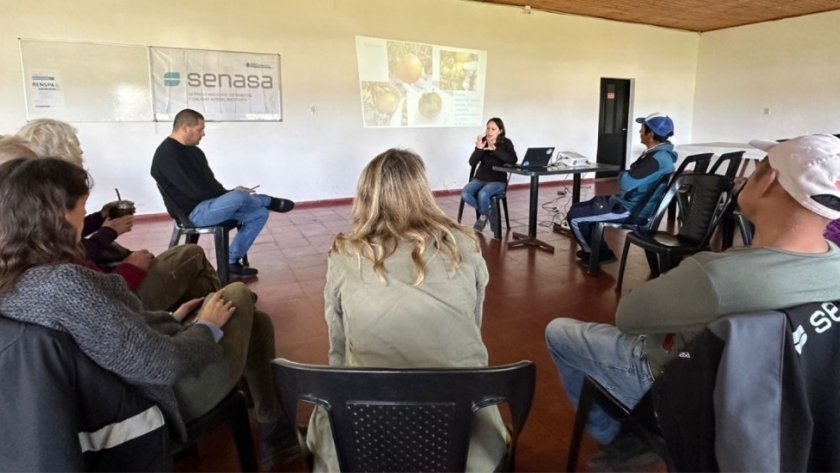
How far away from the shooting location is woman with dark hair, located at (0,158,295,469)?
1005mm

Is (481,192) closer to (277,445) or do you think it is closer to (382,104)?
(382,104)

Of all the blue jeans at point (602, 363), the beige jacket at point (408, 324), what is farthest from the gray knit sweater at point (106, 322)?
Result: the blue jeans at point (602, 363)

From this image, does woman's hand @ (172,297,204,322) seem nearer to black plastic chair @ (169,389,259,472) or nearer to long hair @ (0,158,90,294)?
black plastic chair @ (169,389,259,472)

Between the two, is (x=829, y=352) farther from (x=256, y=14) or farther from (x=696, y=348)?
(x=256, y=14)

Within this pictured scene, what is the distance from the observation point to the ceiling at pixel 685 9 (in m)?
7.57

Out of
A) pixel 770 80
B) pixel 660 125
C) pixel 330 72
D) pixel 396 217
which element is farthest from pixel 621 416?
pixel 770 80

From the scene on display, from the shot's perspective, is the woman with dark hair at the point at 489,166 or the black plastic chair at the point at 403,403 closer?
the black plastic chair at the point at 403,403

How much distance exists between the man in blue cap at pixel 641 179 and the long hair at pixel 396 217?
8.08 ft

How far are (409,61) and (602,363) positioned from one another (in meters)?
6.28

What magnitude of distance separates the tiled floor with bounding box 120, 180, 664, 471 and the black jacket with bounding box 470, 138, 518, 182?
57 cm

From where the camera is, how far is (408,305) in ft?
4.13

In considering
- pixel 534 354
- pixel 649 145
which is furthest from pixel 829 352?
pixel 649 145

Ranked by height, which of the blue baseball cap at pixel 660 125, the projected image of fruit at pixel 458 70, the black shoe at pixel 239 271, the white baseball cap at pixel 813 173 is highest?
the projected image of fruit at pixel 458 70

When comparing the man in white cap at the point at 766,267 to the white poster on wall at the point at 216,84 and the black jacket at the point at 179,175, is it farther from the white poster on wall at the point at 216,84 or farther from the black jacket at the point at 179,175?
the white poster on wall at the point at 216,84
